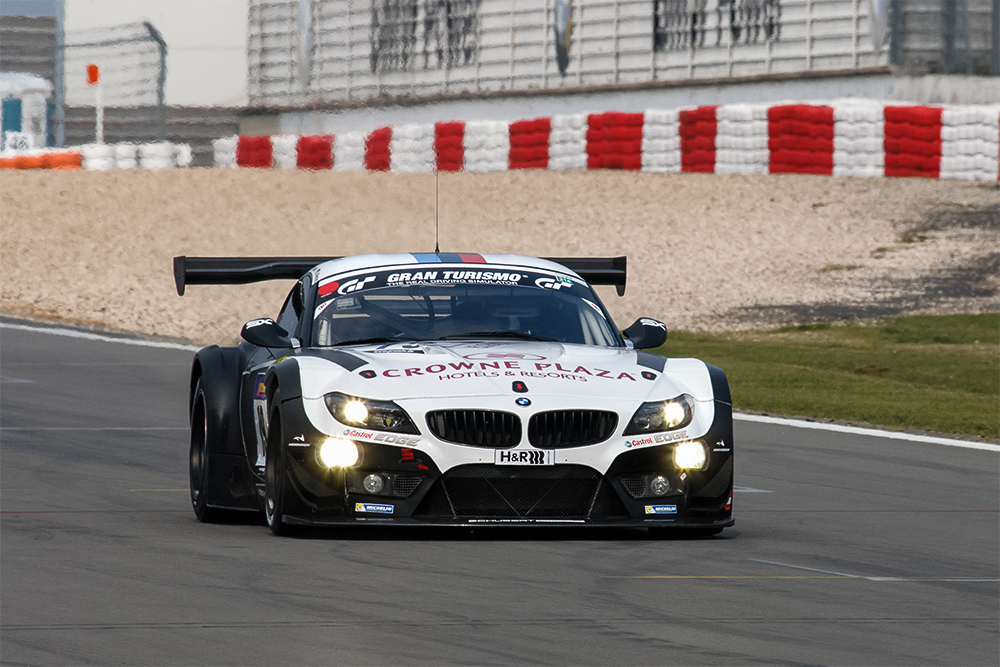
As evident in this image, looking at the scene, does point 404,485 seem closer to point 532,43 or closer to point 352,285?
point 352,285

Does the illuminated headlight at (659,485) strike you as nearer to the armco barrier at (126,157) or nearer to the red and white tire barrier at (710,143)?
the red and white tire barrier at (710,143)

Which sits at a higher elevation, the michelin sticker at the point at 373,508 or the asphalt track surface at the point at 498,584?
the michelin sticker at the point at 373,508

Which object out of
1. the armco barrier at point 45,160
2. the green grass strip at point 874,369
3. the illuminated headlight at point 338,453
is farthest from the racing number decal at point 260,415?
the armco barrier at point 45,160

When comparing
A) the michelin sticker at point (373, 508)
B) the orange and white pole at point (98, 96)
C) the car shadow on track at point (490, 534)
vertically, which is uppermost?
the orange and white pole at point (98, 96)

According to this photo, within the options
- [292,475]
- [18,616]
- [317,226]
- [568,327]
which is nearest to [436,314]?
[568,327]

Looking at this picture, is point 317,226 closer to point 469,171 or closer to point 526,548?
point 469,171

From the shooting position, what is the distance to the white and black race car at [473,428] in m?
7.52

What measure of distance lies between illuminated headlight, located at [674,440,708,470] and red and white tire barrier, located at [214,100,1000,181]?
22841 millimetres

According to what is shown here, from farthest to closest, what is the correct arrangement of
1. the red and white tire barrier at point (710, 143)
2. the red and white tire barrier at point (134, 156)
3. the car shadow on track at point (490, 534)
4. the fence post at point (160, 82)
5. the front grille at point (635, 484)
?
the fence post at point (160, 82) → the red and white tire barrier at point (134, 156) → the red and white tire barrier at point (710, 143) → the car shadow on track at point (490, 534) → the front grille at point (635, 484)

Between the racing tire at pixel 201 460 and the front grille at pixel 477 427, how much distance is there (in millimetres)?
1748

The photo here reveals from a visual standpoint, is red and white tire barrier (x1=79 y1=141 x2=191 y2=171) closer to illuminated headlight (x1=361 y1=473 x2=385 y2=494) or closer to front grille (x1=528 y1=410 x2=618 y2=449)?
illuminated headlight (x1=361 y1=473 x2=385 y2=494)

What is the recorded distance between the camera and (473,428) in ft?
24.7

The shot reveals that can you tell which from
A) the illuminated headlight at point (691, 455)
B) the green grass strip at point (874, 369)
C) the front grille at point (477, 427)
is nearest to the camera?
the front grille at point (477, 427)

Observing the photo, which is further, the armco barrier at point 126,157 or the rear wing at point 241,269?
the armco barrier at point 126,157
